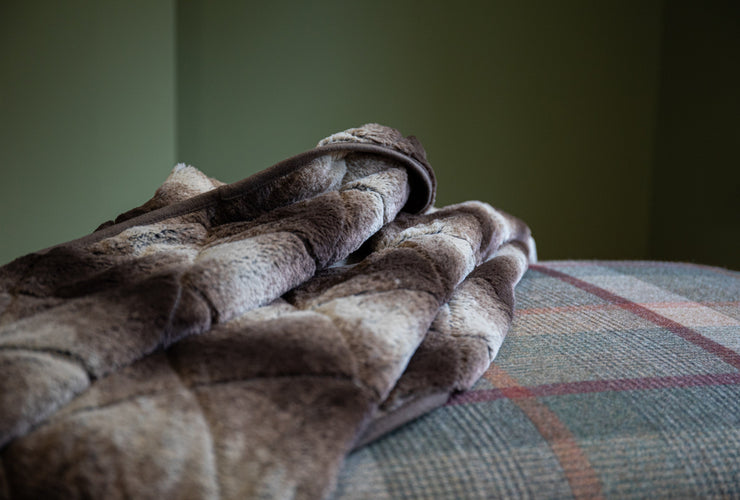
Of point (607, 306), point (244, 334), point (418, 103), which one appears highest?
point (418, 103)

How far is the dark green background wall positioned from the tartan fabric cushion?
2.01 m

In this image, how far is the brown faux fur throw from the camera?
36 cm

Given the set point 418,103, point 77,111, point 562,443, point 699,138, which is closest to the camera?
point 562,443

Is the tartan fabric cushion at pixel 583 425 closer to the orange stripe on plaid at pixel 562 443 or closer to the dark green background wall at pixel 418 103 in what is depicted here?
the orange stripe on plaid at pixel 562 443

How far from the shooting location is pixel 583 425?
0.49m

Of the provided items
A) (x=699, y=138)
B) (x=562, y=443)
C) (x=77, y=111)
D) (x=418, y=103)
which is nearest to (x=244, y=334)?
(x=562, y=443)

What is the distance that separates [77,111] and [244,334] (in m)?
2.04

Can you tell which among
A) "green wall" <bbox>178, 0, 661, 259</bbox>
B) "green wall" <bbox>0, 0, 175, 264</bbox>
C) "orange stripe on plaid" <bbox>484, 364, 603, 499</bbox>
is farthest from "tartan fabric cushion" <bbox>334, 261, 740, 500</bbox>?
"green wall" <bbox>178, 0, 661, 259</bbox>

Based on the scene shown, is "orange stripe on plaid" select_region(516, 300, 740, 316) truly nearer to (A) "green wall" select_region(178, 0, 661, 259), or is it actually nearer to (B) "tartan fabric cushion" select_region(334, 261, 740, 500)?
(B) "tartan fabric cushion" select_region(334, 261, 740, 500)

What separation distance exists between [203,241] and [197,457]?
0.36 metres

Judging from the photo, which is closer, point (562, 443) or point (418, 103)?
point (562, 443)

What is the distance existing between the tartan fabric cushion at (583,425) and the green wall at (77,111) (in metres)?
1.95

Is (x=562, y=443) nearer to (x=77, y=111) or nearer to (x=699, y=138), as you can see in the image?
(x=77, y=111)

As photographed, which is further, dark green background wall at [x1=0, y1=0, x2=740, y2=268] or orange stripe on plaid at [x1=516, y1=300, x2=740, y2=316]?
dark green background wall at [x1=0, y1=0, x2=740, y2=268]
